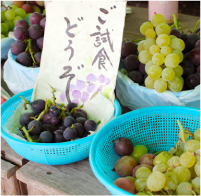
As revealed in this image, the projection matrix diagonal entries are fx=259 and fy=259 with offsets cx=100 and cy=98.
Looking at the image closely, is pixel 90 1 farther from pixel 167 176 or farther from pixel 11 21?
pixel 11 21

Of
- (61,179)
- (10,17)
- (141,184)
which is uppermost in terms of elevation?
(10,17)

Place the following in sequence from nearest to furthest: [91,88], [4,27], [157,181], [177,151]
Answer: [157,181] < [177,151] < [91,88] < [4,27]

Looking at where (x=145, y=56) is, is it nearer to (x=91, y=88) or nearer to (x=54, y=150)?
(x=91, y=88)

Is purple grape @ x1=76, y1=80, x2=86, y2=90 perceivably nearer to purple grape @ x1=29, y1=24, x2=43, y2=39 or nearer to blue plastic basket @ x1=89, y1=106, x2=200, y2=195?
blue plastic basket @ x1=89, y1=106, x2=200, y2=195

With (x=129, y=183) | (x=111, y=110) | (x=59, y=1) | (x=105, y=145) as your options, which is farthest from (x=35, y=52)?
(x=129, y=183)

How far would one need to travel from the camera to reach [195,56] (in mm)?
835

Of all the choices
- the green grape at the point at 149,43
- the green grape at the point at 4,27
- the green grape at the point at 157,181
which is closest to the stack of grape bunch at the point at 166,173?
the green grape at the point at 157,181

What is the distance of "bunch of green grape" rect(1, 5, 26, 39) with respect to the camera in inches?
49.5

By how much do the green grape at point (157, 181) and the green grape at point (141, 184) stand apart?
0.11ft

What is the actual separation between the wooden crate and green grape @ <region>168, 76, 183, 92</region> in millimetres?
336

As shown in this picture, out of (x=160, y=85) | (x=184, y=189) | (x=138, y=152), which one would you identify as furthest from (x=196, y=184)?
(x=160, y=85)

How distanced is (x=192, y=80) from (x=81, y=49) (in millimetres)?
362

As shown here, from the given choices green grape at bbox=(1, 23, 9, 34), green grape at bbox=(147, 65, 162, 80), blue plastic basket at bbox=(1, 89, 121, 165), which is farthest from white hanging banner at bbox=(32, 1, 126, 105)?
green grape at bbox=(1, 23, 9, 34)

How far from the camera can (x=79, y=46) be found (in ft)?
2.66
